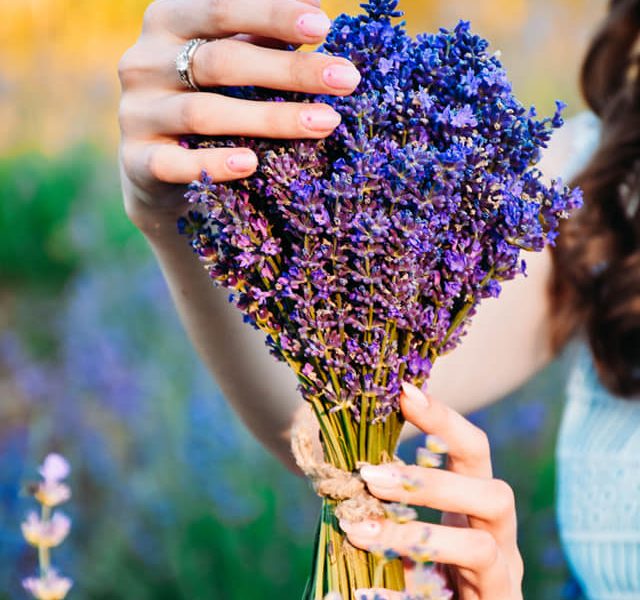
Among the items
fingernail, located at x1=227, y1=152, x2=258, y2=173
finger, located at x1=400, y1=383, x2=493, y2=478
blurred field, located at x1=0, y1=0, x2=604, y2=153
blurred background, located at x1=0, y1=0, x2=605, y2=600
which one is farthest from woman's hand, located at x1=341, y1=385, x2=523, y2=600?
blurred field, located at x1=0, y1=0, x2=604, y2=153

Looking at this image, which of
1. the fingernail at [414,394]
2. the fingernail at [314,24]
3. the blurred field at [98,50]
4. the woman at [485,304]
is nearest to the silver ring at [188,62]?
the woman at [485,304]

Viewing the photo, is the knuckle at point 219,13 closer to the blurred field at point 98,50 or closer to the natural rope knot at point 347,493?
the natural rope knot at point 347,493

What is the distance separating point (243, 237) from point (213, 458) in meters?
1.45

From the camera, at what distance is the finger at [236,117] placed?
1.72 ft

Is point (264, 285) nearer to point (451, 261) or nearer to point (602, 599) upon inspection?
point (451, 261)

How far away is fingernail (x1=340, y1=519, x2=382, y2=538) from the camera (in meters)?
0.55

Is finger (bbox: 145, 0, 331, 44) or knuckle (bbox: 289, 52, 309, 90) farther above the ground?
finger (bbox: 145, 0, 331, 44)

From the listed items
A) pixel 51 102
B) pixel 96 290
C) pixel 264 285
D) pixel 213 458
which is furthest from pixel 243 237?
pixel 51 102

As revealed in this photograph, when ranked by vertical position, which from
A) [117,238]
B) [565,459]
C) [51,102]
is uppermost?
[51,102]

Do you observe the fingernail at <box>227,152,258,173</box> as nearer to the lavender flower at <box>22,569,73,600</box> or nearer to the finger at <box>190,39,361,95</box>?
the finger at <box>190,39,361,95</box>

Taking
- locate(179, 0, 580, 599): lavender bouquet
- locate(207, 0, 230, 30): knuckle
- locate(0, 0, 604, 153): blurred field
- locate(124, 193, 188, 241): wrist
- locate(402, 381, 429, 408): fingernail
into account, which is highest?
locate(0, 0, 604, 153): blurred field

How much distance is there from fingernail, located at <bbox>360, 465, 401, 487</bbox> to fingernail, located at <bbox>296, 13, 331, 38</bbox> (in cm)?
29

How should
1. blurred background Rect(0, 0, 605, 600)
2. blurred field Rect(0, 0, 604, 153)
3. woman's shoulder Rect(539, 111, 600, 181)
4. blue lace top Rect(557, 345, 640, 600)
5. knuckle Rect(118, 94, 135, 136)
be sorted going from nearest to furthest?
1. knuckle Rect(118, 94, 135, 136)
2. blue lace top Rect(557, 345, 640, 600)
3. woman's shoulder Rect(539, 111, 600, 181)
4. blurred background Rect(0, 0, 605, 600)
5. blurred field Rect(0, 0, 604, 153)

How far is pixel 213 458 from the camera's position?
1895 mm
